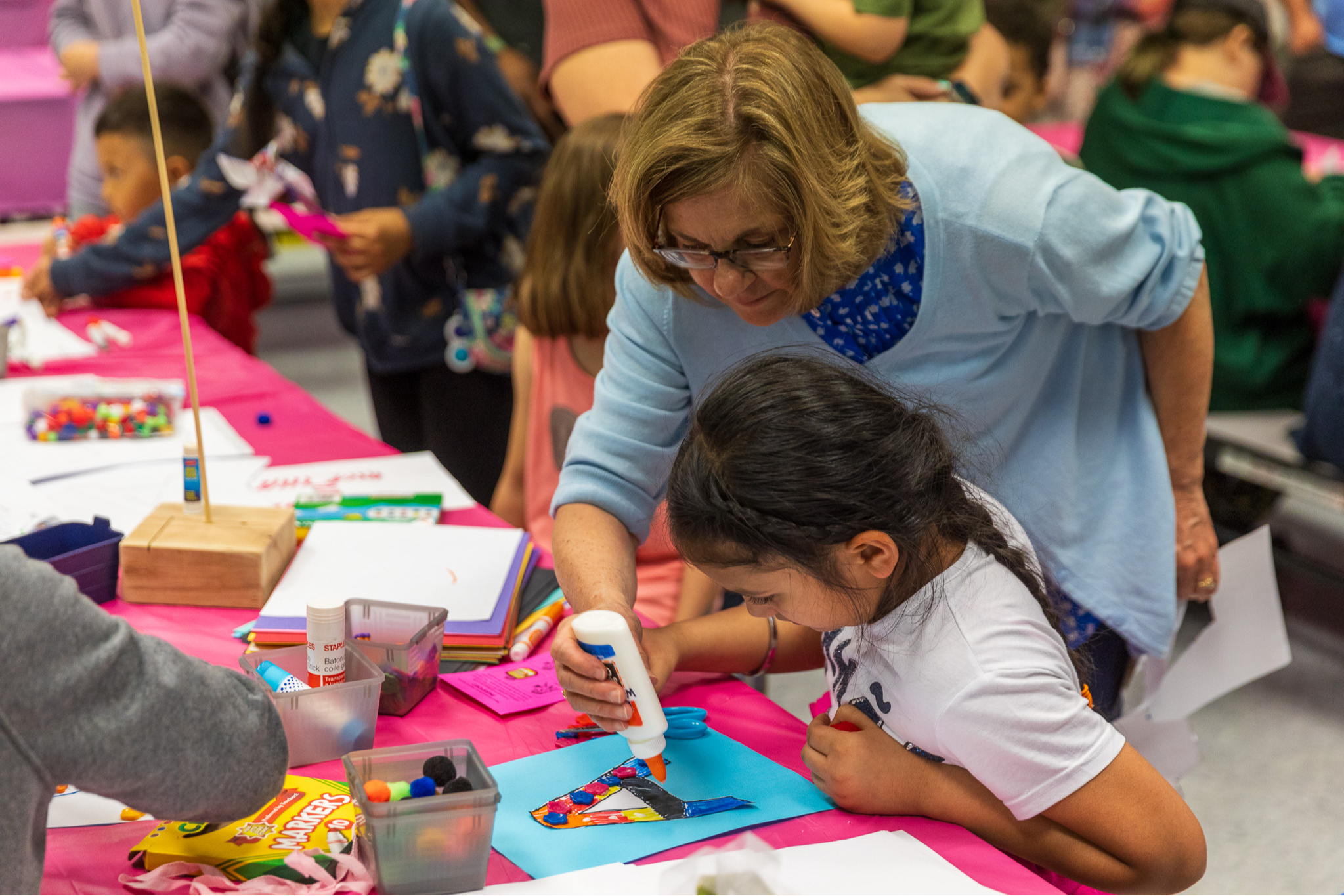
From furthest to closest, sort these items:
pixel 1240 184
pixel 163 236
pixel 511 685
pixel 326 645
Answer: pixel 1240 184 → pixel 163 236 → pixel 511 685 → pixel 326 645

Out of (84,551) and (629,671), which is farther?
(84,551)

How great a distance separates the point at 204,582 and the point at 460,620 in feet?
1.04

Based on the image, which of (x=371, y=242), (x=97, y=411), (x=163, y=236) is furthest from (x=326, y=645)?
(x=163, y=236)

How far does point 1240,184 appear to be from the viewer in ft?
9.25

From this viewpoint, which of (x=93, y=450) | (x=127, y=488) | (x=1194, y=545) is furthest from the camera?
(x=93, y=450)

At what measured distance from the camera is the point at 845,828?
39.7 inches

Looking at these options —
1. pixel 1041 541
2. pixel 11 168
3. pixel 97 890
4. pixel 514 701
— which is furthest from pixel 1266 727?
pixel 11 168

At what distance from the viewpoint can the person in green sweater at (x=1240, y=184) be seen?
276 cm

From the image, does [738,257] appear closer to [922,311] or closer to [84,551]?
[922,311]

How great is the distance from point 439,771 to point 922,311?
A: 665mm

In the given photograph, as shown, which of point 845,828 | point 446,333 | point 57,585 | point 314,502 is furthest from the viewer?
point 446,333

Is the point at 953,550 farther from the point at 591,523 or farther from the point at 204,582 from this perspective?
the point at 204,582

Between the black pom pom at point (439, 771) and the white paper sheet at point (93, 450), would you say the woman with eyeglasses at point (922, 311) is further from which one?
the white paper sheet at point (93, 450)

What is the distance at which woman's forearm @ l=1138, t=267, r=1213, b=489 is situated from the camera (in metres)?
1.34
